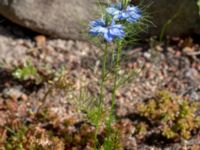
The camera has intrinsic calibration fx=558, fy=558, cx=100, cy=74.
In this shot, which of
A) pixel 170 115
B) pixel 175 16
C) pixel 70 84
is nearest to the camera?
pixel 170 115

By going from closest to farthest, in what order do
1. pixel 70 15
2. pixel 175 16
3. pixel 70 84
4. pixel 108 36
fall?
pixel 108 36 → pixel 70 84 → pixel 175 16 → pixel 70 15

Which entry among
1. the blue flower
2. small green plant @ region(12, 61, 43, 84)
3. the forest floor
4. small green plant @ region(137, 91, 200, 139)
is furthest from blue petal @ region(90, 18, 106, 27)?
small green plant @ region(12, 61, 43, 84)

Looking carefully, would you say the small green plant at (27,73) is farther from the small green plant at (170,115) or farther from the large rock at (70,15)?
the small green plant at (170,115)

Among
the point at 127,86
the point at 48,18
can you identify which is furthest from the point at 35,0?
the point at 127,86

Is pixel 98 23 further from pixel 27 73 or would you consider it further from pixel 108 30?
pixel 27 73

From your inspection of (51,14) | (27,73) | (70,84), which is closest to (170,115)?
(70,84)

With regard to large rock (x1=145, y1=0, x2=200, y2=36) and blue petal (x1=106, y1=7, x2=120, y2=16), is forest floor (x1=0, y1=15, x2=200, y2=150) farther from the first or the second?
blue petal (x1=106, y1=7, x2=120, y2=16)
